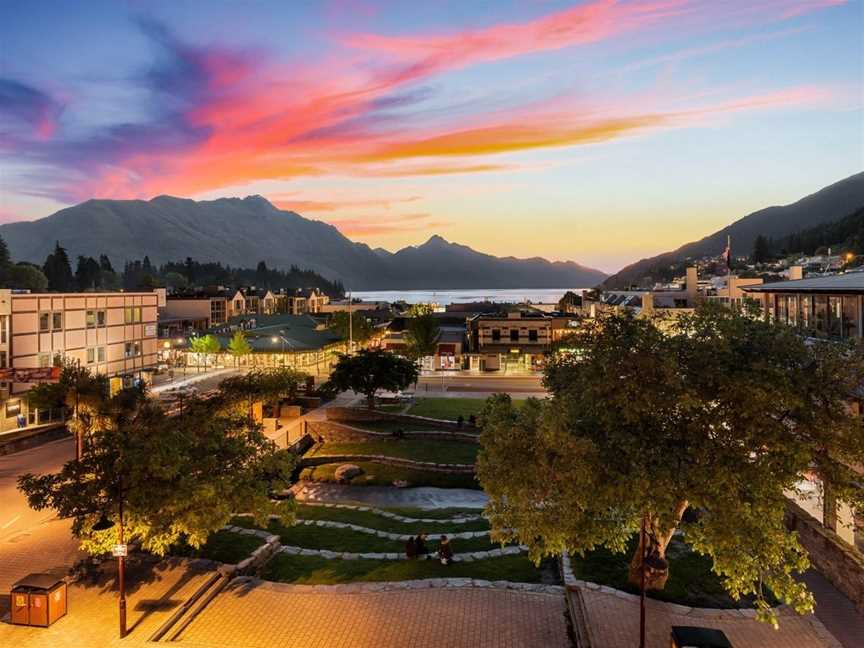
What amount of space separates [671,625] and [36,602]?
A: 17312 mm

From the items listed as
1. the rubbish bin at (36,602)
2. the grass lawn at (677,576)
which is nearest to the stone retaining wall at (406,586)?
the grass lawn at (677,576)

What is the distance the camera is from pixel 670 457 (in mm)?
14766

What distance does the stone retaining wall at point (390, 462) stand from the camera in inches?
1479

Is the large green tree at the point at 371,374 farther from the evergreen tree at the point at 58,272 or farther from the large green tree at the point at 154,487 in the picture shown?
the evergreen tree at the point at 58,272

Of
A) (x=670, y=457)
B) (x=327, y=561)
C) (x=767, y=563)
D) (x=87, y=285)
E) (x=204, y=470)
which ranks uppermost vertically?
(x=87, y=285)

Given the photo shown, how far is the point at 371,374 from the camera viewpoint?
4975 cm

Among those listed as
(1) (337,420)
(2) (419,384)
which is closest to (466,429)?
(1) (337,420)

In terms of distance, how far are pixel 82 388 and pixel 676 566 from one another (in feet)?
78.8

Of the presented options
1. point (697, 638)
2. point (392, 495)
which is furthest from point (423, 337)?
point (697, 638)

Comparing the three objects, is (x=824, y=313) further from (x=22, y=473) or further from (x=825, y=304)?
(x=22, y=473)

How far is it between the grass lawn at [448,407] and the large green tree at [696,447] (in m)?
30.1

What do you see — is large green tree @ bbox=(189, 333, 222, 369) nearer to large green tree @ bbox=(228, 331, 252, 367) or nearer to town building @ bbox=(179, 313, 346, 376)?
town building @ bbox=(179, 313, 346, 376)

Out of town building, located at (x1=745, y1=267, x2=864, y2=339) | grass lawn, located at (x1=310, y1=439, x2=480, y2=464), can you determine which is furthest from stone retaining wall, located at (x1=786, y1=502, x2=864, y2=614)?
grass lawn, located at (x1=310, y1=439, x2=480, y2=464)

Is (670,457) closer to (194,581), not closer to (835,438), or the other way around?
(835,438)
